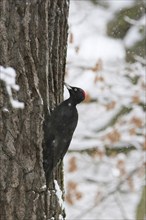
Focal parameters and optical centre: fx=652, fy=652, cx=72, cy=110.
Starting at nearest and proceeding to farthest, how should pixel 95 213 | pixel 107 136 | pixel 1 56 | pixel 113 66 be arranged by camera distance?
1. pixel 1 56
2. pixel 107 136
3. pixel 113 66
4. pixel 95 213

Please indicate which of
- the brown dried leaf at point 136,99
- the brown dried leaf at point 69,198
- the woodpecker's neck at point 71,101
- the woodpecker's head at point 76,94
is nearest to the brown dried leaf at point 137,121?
the brown dried leaf at point 136,99

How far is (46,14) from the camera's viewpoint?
125 inches

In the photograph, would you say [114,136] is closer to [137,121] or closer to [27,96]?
[137,121]

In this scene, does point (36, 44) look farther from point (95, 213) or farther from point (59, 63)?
point (95, 213)

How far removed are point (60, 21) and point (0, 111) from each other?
614 millimetres

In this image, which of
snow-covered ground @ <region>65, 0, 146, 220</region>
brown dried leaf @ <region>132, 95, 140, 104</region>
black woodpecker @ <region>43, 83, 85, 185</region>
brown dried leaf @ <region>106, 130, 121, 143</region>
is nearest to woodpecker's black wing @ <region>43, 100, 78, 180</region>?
black woodpecker @ <region>43, 83, 85, 185</region>

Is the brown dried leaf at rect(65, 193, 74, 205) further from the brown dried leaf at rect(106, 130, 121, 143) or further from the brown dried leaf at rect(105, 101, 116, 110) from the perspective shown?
the brown dried leaf at rect(105, 101, 116, 110)

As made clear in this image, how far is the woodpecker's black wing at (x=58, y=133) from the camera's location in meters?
3.38

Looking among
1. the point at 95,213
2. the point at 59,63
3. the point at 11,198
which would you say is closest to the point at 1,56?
the point at 59,63

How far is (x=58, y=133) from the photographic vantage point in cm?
369

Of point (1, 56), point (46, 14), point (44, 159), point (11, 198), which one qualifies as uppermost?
point (46, 14)

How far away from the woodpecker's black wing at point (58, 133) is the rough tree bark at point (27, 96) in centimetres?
12

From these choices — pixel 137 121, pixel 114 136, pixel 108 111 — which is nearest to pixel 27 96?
pixel 114 136

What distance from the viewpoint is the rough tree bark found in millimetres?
3041
